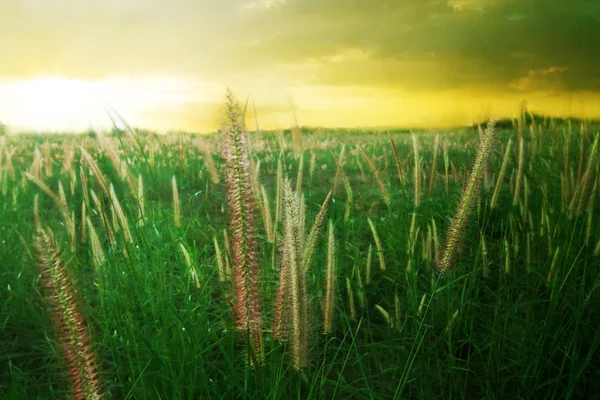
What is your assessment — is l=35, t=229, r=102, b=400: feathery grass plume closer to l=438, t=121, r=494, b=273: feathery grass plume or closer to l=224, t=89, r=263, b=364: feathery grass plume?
l=224, t=89, r=263, b=364: feathery grass plume

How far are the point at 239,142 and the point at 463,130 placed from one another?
793 cm

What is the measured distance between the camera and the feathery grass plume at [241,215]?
123 cm

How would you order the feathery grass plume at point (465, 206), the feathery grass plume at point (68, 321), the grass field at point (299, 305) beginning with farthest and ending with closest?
the feathery grass plume at point (465, 206)
the grass field at point (299, 305)
the feathery grass plume at point (68, 321)

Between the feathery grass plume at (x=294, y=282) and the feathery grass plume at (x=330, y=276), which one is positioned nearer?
the feathery grass plume at (x=294, y=282)

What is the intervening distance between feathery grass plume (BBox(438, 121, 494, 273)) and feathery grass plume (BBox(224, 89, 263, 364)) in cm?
55

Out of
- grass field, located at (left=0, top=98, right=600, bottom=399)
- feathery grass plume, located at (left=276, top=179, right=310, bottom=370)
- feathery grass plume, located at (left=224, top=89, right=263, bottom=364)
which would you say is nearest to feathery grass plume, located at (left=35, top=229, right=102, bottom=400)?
grass field, located at (left=0, top=98, right=600, bottom=399)

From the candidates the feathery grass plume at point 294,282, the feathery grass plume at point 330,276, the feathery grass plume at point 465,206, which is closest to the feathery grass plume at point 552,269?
the feathery grass plume at point 465,206

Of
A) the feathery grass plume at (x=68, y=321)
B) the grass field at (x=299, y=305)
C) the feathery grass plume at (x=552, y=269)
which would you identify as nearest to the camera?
the feathery grass plume at (x=68, y=321)

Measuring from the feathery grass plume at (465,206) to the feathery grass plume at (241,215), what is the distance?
0.55 m

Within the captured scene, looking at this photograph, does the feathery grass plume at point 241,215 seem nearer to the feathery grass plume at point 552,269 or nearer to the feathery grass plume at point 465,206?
the feathery grass plume at point 465,206

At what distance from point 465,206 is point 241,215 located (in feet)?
2.10

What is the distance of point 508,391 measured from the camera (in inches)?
75.9

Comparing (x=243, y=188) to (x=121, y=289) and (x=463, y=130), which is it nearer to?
(x=121, y=289)

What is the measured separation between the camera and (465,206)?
59.8 inches
